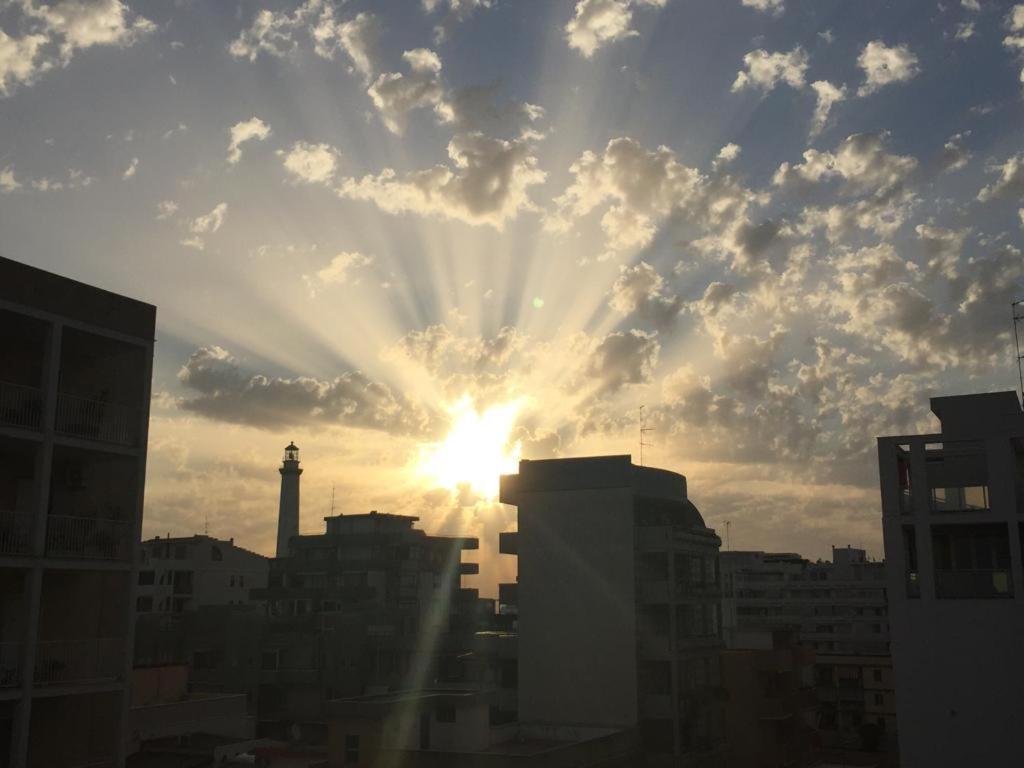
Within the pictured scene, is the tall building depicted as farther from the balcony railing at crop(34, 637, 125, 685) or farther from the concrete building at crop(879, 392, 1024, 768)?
the concrete building at crop(879, 392, 1024, 768)

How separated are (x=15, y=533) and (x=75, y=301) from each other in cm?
706

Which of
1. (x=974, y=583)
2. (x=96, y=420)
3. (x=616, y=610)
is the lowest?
(x=616, y=610)

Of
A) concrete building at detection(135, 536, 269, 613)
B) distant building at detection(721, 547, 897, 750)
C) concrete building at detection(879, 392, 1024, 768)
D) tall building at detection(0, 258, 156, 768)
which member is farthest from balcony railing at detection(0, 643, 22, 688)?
concrete building at detection(135, 536, 269, 613)

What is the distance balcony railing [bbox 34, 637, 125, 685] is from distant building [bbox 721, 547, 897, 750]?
62.1 metres

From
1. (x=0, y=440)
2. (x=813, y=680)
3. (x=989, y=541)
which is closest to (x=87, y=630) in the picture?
(x=0, y=440)

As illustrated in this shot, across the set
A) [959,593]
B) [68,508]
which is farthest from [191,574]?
[959,593]

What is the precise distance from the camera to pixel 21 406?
1077 inches

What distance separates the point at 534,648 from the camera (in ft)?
193

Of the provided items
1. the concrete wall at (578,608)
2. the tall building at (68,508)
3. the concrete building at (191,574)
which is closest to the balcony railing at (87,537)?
the tall building at (68,508)

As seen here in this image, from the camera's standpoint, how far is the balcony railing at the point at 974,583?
112 feet

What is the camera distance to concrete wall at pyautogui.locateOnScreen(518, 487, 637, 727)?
5612cm

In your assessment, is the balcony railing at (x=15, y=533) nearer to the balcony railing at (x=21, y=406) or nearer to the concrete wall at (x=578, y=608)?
the balcony railing at (x=21, y=406)

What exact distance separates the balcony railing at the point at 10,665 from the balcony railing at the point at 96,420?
20.2 feet

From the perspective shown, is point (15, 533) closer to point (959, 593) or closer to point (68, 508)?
point (68, 508)
